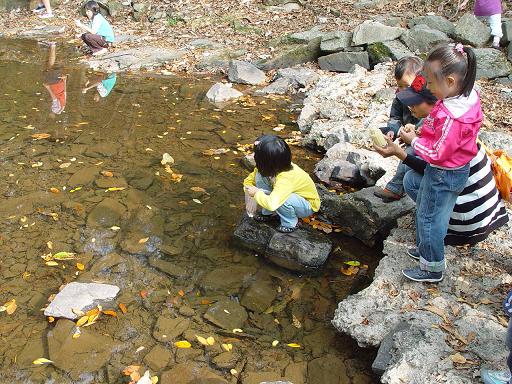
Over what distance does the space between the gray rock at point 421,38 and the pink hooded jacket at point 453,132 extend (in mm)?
6871

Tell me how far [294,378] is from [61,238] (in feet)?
8.40

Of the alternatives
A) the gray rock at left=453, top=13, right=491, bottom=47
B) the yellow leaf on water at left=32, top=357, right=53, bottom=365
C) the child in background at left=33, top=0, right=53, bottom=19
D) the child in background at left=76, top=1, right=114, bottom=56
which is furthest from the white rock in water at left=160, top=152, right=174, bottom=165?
the child in background at left=33, top=0, right=53, bottom=19

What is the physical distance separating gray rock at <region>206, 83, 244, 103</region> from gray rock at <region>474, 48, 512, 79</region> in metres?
4.17

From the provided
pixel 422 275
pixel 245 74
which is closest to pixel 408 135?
pixel 422 275

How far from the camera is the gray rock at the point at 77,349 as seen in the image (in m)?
3.01

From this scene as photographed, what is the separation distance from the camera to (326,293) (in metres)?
3.71

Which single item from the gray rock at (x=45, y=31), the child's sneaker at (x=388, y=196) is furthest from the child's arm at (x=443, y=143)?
the gray rock at (x=45, y=31)

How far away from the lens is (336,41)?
30.8 feet

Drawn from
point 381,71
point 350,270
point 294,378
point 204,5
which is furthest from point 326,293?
point 204,5

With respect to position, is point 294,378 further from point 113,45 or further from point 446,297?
point 113,45

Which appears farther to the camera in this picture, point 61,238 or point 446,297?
point 61,238

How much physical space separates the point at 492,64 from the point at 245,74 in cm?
446

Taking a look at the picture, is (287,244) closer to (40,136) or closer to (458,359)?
(458,359)

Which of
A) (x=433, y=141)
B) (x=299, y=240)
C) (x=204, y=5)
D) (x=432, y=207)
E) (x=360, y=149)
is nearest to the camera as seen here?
(x=433, y=141)
